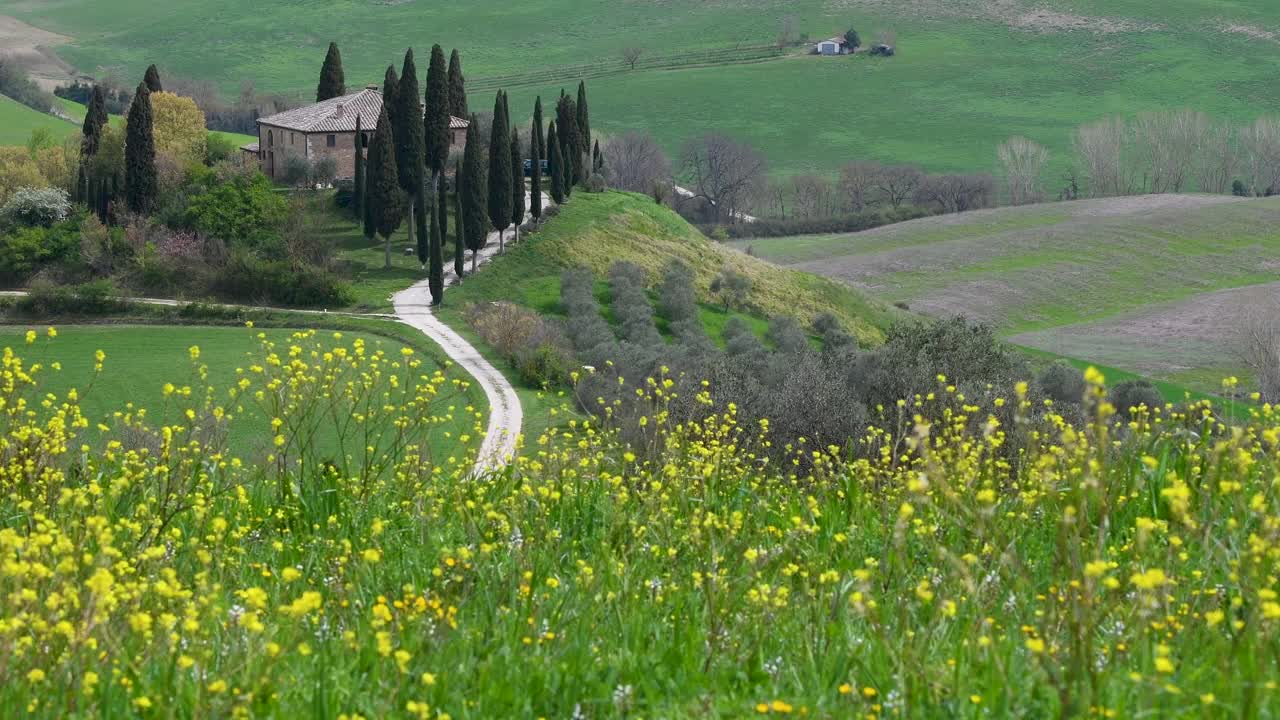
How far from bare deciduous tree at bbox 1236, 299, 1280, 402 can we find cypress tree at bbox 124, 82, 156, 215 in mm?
49790

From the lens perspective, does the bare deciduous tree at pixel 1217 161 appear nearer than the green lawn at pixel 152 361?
No

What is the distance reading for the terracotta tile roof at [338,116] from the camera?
73.8 meters

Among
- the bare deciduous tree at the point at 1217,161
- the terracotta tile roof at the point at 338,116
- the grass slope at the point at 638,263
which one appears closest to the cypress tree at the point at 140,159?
the terracotta tile roof at the point at 338,116

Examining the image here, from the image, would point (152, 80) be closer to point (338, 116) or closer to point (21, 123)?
point (338, 116)

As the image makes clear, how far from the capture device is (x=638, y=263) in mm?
69812

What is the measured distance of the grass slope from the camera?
62438 millimetres

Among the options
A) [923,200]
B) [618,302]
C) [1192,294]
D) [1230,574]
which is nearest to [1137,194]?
[923,200]

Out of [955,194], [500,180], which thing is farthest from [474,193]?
[955,194]

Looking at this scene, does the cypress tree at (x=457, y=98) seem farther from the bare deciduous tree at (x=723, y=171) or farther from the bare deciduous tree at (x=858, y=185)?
the bare deciduous tree at (x=858, y=185)

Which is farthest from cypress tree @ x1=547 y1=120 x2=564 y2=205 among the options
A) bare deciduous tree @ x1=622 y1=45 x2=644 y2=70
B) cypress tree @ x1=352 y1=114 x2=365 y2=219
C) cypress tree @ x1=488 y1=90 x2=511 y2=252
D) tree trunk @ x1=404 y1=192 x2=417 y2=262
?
bare deciduous tree @ x1=622 y1=45 x2=644 y2=70

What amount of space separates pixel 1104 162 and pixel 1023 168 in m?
7.73

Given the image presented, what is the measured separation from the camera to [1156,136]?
133 metres

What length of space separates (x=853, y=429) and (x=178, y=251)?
128 feet

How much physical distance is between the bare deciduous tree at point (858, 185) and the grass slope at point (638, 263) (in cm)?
4750
